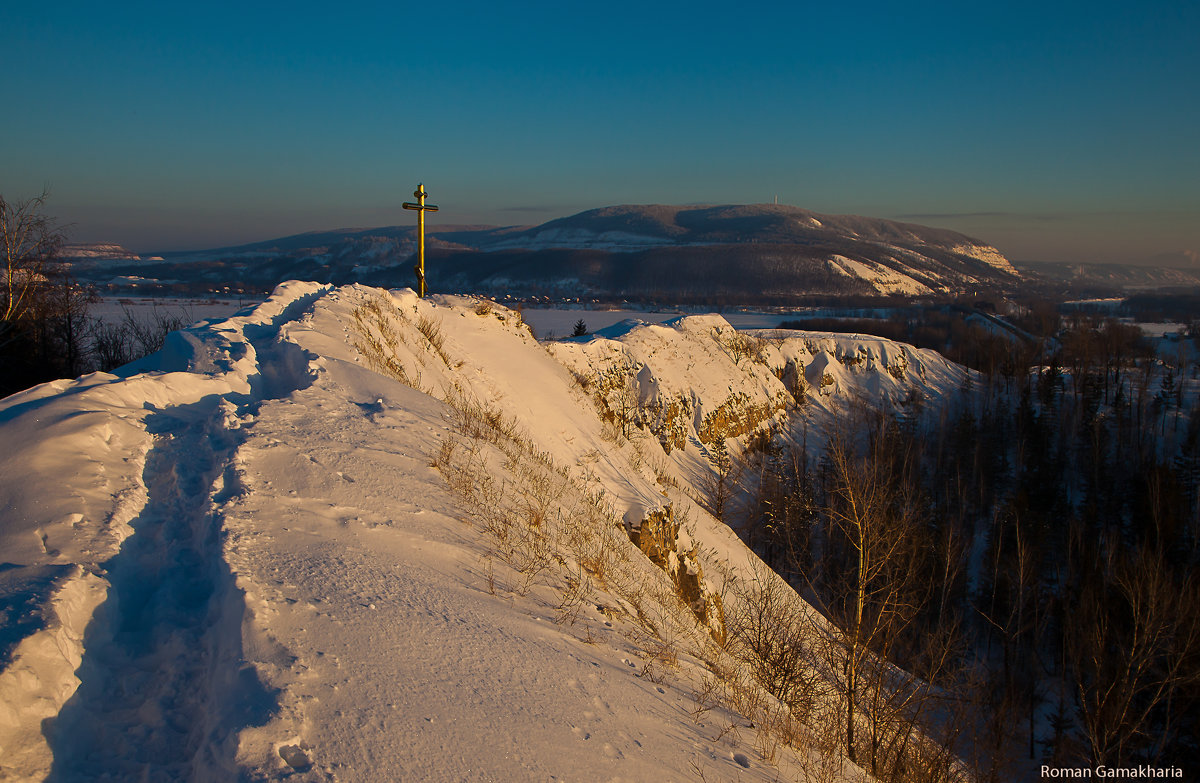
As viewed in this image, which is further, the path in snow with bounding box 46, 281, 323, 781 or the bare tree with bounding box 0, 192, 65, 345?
the bare tree with bounding box 0, 192, 65, 345

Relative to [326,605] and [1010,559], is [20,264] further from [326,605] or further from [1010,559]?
[1010,559]

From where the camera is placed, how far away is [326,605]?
3.93 meters

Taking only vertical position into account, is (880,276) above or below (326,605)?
above

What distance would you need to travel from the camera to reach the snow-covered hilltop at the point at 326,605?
3053mm

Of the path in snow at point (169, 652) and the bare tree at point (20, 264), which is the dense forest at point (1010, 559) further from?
the bare tree at point (20, 264)

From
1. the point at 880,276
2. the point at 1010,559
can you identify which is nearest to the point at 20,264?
the point at 1010,559

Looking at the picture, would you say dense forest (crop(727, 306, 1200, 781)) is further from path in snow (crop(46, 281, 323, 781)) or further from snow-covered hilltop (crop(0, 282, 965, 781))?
path in snow (crop(46, 281, 323, 781))

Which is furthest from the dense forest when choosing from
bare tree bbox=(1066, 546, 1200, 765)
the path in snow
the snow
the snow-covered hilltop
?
the snow

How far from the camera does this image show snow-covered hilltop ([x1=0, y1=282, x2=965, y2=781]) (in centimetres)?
305

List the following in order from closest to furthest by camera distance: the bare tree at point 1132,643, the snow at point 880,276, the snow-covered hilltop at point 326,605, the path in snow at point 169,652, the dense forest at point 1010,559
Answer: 1. the path in snow at point 169,652
2. the snow-covered hilltop at point 326,605
3. the dense forest at point 1010,559
4. the bare tree at point 1132,643
5. the snow at point 880,276

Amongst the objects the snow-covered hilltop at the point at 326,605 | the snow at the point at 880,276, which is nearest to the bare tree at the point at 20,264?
the snow-covered hilltop at the point at 326,605

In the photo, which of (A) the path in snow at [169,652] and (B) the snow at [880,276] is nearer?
(A) the path in snow at [169,652]

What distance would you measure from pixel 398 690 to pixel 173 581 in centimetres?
187

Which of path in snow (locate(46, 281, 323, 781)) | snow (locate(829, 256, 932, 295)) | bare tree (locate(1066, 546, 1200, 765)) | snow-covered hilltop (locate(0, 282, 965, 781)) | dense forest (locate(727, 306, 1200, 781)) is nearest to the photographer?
path in snow (locate(46, 281, 323, 781))
